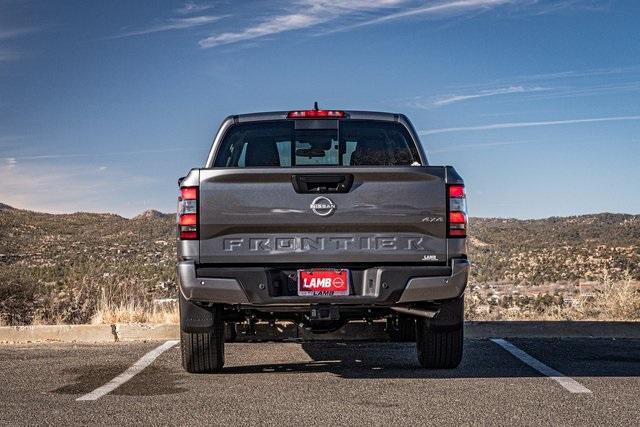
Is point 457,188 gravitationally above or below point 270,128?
below

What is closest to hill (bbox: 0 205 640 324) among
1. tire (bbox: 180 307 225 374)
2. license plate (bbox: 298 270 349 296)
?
tire (bbox: 180 307 225 374)

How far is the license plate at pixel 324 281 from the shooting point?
777 centimetres

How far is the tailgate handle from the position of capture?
25.5ft

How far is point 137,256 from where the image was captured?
143 feet

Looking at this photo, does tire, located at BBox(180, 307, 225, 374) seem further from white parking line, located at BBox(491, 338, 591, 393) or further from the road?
white parking line, located at BBox(491, 338, 591, 393)

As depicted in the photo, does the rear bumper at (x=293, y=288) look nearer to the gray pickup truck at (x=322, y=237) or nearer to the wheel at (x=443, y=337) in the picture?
the gray pickup truck at (x=322, y=237)

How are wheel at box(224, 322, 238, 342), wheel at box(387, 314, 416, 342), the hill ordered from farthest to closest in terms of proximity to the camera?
the hill, wheel at box(224, 322, 238, 342), wheel at box(387, 314, 416, 342)

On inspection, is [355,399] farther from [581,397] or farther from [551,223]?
[551,223]

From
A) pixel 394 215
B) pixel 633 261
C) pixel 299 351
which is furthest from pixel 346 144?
pixel 633 261

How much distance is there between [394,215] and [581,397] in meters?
1.95

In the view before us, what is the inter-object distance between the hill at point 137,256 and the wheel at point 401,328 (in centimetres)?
598

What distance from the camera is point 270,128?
9008 mm

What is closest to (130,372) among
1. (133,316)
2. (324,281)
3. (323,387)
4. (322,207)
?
(323,387)

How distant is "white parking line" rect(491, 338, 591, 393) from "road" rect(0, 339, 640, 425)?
0.07 meters
